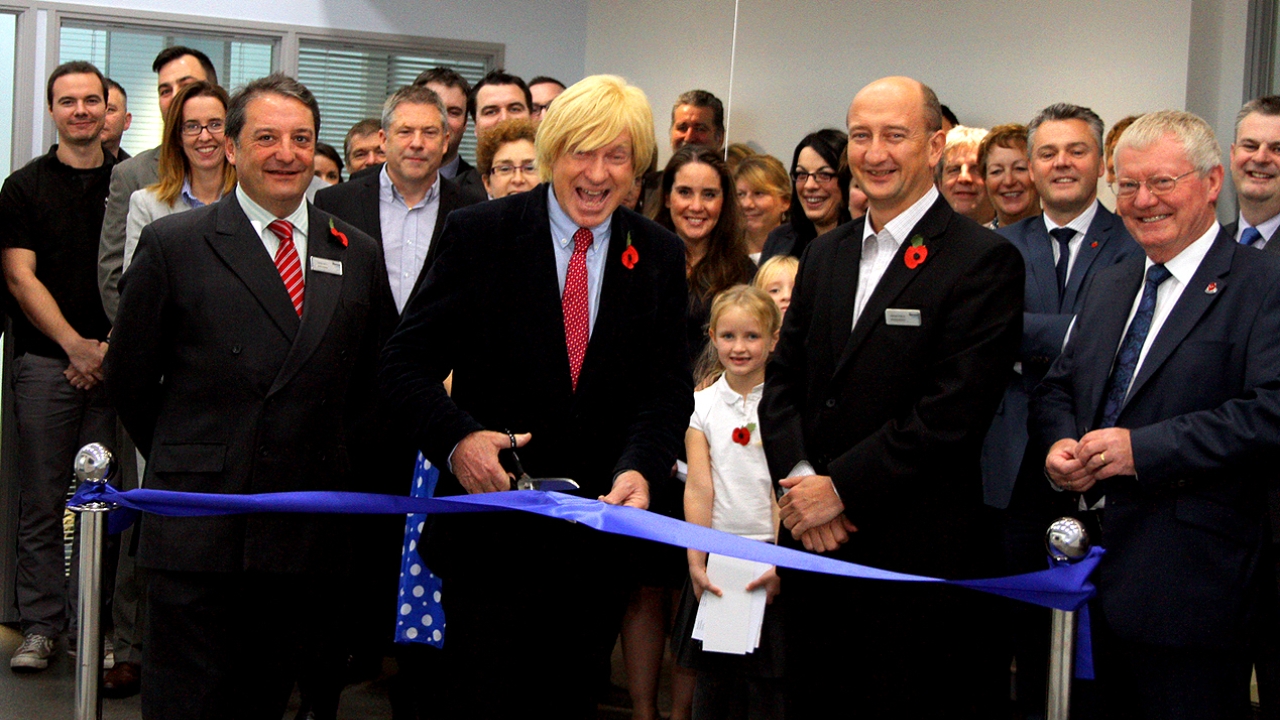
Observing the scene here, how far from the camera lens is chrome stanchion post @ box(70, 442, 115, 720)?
10.6 ft

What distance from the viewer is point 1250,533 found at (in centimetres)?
310

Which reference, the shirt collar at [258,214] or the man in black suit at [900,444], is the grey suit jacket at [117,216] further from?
the man in black suit at [900,444]

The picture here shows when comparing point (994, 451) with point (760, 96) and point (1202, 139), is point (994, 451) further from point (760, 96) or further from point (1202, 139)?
point (760, 96)

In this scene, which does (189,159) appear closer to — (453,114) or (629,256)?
(453,114)

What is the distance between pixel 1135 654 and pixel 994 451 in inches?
34.8

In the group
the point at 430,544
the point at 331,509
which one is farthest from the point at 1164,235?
the point at 331,509

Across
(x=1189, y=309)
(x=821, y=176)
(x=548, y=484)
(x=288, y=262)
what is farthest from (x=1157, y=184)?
(x=288, y=262)

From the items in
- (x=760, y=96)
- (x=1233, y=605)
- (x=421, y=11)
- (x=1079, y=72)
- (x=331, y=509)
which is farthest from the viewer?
(x=421, y=11)

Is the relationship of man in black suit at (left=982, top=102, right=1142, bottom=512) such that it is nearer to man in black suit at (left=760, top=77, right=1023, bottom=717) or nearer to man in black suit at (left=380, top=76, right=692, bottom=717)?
man in black suit at (left=760, top=77, right=1023, bottom=717)

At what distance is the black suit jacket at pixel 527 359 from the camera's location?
308 centimetres

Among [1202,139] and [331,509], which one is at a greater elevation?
[1202,139]

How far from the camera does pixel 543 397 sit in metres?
3.08

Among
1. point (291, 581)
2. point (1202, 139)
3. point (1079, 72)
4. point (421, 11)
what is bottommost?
point (291, 581)

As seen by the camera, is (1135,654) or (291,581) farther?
(291,581)
